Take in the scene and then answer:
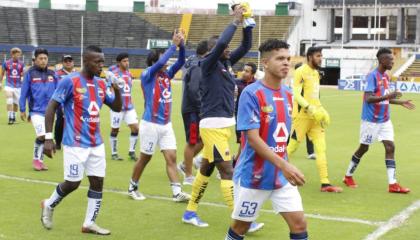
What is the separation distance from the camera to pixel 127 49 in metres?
66.8

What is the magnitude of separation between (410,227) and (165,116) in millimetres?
3441

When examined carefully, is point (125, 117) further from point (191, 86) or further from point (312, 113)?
point (312, 113)

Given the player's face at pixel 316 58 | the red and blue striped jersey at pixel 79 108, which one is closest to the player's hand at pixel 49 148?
the red and blue striped jersey at pixel 79 108

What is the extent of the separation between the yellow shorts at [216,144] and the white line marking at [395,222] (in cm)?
181

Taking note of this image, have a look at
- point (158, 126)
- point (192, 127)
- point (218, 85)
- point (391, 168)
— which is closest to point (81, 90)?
point (218, 85)

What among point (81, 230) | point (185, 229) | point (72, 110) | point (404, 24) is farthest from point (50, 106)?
point (404, 24)

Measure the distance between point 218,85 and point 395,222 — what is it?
2.73 m

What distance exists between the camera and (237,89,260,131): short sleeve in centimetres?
493

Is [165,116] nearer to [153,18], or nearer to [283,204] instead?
[283,204]

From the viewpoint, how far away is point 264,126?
16.6 ft

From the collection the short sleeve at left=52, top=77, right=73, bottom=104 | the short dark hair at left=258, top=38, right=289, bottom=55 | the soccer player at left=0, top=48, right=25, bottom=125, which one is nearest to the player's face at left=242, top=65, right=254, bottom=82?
the short sleeve at left=52, top=77, right=73, bottom=104

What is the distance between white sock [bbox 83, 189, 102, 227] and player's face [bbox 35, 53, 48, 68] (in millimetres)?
4688

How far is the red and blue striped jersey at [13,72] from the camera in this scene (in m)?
20.1

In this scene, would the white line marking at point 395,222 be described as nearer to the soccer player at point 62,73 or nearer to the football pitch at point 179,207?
the football pitch at point 179,207
